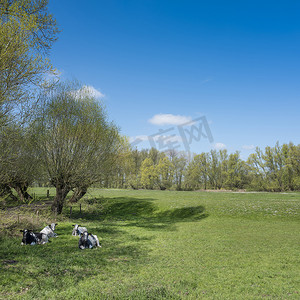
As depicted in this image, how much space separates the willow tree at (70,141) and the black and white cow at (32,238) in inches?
457

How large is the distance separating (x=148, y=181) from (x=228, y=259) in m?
75.3

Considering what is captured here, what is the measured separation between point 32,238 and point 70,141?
43.8ft

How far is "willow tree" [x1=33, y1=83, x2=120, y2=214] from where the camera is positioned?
1002 inches

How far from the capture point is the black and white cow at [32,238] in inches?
558

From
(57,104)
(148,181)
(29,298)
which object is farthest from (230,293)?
(148,181)

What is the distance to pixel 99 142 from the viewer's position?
1095 inches

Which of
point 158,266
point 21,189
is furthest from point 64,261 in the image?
point 21,189

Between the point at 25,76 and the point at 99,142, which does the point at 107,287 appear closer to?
the point at 25,76

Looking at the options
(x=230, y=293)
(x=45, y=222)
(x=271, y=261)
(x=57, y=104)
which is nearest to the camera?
(x=230, y=293)

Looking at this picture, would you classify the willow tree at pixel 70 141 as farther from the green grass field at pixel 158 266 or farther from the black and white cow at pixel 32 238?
the black and white cow at pixel 32 238

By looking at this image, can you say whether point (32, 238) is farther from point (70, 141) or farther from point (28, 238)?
point (70, 141)

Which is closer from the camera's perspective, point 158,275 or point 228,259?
point 158,275

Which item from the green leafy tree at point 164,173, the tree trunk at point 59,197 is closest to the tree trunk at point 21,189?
the tree trunk at point 59,197

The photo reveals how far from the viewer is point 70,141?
2606 cm
